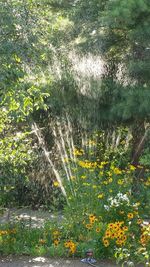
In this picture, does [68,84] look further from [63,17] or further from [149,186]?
[149,186]

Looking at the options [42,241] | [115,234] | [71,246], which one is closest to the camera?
[115,234]

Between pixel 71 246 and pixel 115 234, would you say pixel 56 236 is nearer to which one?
pixel 71 246

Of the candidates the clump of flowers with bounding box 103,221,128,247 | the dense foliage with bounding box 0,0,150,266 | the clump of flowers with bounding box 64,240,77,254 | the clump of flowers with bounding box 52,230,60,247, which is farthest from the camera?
the dense foliage with bounding box 0,0,150,266

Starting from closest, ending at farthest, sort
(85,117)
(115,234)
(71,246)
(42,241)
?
(115,234) < (71,246) < (42,241) < (85,117)

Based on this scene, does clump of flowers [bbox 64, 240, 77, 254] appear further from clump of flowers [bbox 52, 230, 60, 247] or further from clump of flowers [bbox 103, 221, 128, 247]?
clump of flowers [bbox 103, 221, 128, 247]

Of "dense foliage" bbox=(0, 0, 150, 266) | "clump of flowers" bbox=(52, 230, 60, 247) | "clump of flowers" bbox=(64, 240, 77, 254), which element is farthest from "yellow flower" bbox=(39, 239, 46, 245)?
"dense foliage" bbox=(0, 0, 150, 266)

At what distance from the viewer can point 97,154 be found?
7578 mm

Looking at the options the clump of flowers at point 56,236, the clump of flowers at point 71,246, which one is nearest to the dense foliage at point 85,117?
the clump of flowers at point 56,236

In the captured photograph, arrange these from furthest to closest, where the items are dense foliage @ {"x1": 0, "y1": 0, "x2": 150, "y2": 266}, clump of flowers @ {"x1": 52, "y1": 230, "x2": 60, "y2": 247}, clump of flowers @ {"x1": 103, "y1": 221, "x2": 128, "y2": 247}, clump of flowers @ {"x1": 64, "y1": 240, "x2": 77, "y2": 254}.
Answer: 1. dense foliage @ {"x1": 0, "y1": 0, "x2": 150, "y2": 266}
2. clump of flowers @ {"x1": 52, "y1": 230, "x2": 60, "y2": 247}
3. clump of flowers @ {"x1": 64, "y1": 240, "x2": 77, "y2": 254}
4. clump of flowers @ {"x1": 103, "y1": 221, "x2": 128, "y2": 247}

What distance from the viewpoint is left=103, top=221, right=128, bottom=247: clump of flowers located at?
415 centimetres

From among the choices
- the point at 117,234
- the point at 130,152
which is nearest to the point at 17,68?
the point at 117,234

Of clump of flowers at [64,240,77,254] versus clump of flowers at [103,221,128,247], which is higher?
clump of flowers at [103,221,128,247]

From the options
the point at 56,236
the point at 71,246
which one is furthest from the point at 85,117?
the point at 71,246

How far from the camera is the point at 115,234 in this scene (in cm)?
414
